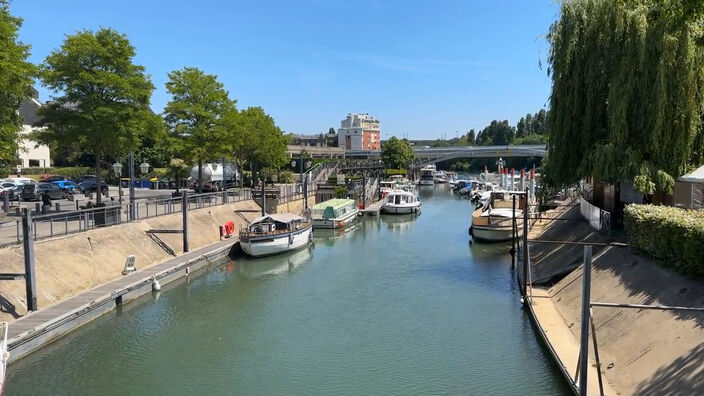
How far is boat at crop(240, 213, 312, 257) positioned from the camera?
3316 centimetres

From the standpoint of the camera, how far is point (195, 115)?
42562 millimetres

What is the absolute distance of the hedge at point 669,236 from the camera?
14289 mm

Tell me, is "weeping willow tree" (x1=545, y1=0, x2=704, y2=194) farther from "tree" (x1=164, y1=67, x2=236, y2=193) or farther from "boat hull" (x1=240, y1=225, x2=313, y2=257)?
"tree" (x1=164, y1=67, x2=236, y2=193)

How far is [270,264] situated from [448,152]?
11799 cm

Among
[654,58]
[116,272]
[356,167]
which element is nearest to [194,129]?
[116,272]

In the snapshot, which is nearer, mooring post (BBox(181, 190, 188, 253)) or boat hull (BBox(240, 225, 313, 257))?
mooring post (BBox(181, 190, 188, 253))

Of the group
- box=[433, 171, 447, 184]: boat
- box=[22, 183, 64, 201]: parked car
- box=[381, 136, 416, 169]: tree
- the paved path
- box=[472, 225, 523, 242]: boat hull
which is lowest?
the paved path

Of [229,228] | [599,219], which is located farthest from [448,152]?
[599,219]

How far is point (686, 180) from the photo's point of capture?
845 inches

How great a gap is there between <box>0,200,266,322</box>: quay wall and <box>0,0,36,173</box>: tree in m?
4.32

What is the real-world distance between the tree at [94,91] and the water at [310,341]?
32.1ft

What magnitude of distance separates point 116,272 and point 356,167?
86.5 metres

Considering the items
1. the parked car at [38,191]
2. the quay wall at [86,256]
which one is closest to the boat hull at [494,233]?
the quay wall at [86,256]

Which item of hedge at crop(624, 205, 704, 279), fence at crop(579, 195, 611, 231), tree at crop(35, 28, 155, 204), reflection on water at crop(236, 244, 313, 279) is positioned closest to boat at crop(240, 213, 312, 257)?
reflection on water at crop(236, 244, 313, 279)
